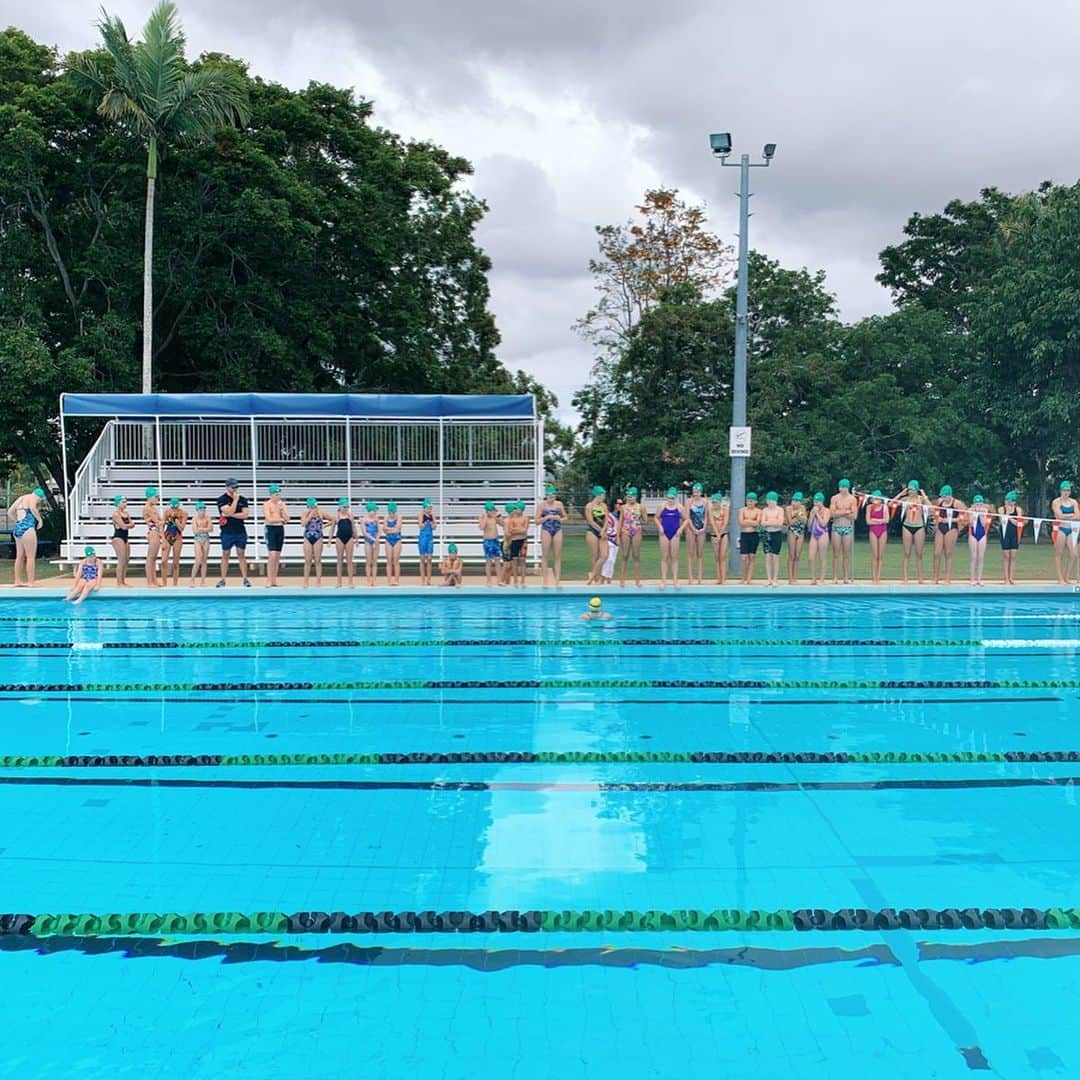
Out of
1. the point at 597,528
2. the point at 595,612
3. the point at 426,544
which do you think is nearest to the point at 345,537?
the point at 426,544

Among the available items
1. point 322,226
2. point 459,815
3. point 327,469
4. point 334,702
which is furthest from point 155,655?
point 322,226

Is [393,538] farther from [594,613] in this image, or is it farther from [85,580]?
[85,580]

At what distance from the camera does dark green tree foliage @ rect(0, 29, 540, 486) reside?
1927 cm

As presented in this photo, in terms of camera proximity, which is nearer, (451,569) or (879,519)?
(451,569)

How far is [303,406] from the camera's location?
15.9m

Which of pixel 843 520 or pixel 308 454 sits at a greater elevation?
pixel 308 454

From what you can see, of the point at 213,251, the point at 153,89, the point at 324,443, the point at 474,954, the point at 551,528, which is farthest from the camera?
the point at 213,251

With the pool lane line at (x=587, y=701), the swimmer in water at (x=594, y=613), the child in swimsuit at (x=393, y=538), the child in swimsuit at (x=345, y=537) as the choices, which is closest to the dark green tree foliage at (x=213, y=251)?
the child in swimsuit at (x=345, y=537)

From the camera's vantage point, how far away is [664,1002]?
288cm

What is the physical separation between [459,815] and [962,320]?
35.0 meters

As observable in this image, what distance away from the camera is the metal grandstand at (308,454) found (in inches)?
627

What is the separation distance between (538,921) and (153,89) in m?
18.7

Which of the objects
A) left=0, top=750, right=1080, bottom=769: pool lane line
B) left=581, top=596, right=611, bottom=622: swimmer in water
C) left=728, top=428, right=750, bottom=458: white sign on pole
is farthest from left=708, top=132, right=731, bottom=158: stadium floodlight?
left=0, top=750, right=1080, bottom=769: pool lane line

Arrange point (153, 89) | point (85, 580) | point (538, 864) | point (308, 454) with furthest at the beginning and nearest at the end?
point (308, 454)
point (153, 89)
point (85, 580)
point (538, 864)
